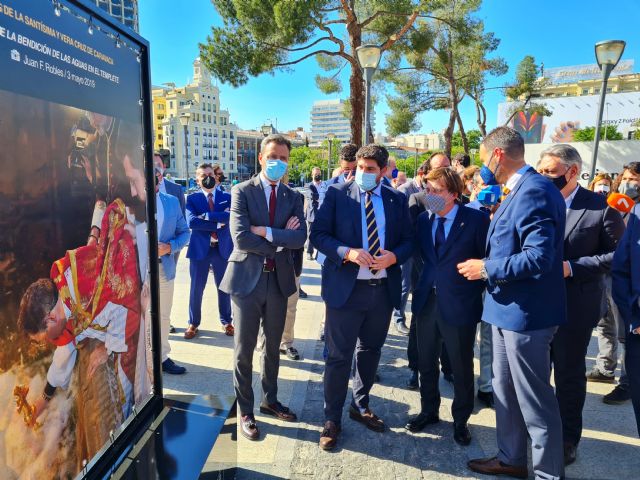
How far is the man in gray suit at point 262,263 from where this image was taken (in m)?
2.96

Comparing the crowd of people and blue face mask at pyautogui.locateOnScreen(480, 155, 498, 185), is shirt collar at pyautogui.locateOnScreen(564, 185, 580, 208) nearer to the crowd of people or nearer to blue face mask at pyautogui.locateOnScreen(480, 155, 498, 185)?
the crowd of people

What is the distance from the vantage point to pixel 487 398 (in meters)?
3.66

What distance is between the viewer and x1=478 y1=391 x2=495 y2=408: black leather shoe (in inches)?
143

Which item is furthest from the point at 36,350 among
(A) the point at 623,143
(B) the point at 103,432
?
(A) the point at 623,143

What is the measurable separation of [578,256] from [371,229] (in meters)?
1.37

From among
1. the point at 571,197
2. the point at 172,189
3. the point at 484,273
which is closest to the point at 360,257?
the point at 484,273

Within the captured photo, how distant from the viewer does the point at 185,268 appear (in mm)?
8812

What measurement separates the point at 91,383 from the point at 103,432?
28cm

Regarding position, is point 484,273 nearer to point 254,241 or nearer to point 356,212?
point 356,212

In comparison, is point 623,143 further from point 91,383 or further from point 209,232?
point 91,383

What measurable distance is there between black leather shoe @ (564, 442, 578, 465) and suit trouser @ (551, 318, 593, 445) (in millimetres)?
26

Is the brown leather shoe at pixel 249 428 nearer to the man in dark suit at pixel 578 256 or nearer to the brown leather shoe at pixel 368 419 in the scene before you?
the brown leather shoe at pixel 368 419

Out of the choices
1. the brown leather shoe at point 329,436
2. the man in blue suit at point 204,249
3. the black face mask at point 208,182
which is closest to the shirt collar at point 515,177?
the brown leather shoe at point 329,436

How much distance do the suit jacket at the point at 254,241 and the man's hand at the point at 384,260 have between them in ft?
1.84
